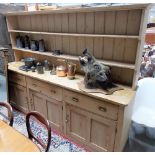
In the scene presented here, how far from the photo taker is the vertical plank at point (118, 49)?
6.04ft

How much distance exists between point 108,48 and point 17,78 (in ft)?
4.88

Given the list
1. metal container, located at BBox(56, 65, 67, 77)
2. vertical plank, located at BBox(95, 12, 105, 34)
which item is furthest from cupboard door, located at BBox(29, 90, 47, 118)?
vertical plank, located at BBox(95, 12, 105, 34)

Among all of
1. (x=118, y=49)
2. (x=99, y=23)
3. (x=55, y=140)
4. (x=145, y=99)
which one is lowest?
(x=55, y=140)

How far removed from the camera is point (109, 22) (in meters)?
1.86

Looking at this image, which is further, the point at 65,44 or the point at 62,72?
→ the point at 65,44

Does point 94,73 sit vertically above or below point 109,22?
below

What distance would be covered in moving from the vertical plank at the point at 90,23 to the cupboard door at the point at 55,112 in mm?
989

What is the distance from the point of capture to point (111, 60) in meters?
1.97

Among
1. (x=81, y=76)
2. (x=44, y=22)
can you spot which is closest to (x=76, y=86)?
(x=81, y=76)

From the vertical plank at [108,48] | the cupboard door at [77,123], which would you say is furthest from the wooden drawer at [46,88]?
the vertical plank at [108,48]

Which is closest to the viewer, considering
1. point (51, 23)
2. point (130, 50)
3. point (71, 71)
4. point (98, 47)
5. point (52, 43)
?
point (130, 50)

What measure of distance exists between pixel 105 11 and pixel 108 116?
1151 mm

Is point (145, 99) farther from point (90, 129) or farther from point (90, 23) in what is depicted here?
point (90, 23)

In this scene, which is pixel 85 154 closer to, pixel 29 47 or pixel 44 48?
pixel 44 48
